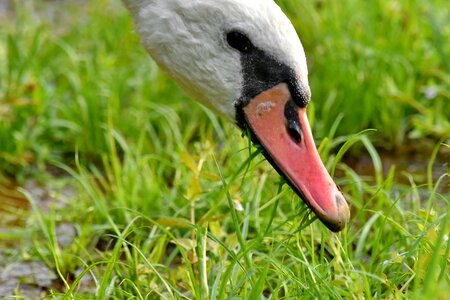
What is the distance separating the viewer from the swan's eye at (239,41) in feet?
9.32

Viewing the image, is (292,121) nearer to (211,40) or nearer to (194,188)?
(211,40)

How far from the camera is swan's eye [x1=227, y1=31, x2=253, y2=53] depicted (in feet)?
9.32

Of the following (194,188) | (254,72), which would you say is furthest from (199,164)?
(254,72)

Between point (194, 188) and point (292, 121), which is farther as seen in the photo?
point (194, 188)

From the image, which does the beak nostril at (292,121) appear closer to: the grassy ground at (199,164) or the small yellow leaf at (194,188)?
the grassy ground at (199,164)

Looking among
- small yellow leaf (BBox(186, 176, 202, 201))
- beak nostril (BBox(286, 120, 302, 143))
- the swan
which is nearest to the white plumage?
the swan

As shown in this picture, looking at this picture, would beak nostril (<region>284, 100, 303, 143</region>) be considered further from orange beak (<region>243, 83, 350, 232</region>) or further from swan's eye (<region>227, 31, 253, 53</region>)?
swan's eye (<region>227, 31, 253, 53</region>)

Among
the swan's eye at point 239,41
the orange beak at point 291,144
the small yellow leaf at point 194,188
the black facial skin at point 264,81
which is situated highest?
the swan's eye at point 239,41

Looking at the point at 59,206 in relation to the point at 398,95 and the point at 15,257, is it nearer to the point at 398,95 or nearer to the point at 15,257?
the point at 15,257

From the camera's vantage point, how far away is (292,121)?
113 inches

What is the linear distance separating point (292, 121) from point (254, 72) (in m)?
0.17

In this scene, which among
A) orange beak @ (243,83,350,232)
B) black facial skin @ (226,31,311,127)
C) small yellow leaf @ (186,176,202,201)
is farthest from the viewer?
small yellow leaf @ (186,176,202,201)

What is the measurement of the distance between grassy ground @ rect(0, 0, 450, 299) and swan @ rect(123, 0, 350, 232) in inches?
4.2

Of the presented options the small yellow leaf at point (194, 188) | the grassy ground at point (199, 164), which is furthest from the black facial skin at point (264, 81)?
the small yellow leaf at point (194, 188)
